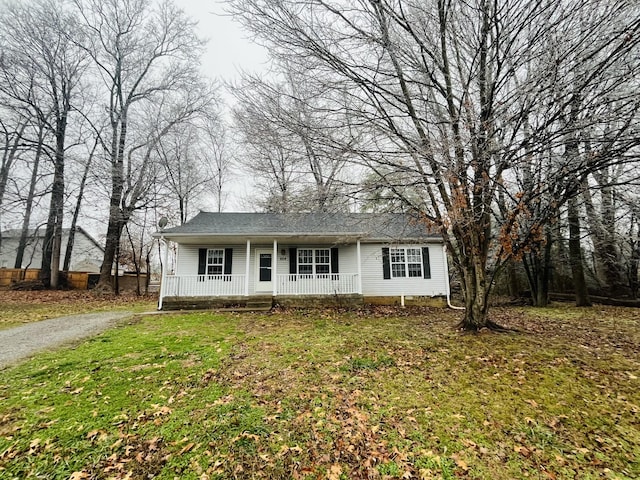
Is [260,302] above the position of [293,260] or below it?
below

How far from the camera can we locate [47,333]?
7.13 m

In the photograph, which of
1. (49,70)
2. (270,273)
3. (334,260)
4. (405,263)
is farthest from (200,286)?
(49,70)

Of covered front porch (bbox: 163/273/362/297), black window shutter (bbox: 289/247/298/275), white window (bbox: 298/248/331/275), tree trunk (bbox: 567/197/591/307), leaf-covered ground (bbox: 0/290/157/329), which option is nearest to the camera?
leaf-covered ground (bbox: 0/290/157/329)

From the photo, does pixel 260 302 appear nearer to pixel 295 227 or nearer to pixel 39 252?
pixel 295 227

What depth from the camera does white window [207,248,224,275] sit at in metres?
11.8

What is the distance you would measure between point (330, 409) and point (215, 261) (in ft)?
31.5

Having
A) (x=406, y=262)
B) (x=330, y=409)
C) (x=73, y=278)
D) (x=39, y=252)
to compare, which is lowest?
(x=330, y=409)

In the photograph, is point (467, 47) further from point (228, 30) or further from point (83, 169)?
point (83, 169)

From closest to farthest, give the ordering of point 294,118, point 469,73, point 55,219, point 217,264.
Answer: point 469,73
point 294,118
point 217,264
point 55,219

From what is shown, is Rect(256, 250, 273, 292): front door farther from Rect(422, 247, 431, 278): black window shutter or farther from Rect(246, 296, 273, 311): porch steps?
Rect(422, 247, 431, 278): black window shutter

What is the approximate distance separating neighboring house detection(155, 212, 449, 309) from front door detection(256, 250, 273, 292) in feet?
0.14

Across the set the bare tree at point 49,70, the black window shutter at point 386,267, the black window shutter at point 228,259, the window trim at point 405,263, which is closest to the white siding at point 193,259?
the black window shutter at point 228,259

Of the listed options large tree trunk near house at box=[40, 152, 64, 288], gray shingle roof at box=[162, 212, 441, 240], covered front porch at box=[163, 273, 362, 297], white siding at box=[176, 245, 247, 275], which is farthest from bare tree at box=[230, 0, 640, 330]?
large tree trunk near house at box=[40, 152, 64, 288]

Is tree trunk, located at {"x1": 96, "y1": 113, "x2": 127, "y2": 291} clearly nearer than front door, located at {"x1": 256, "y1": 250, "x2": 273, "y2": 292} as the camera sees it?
No
